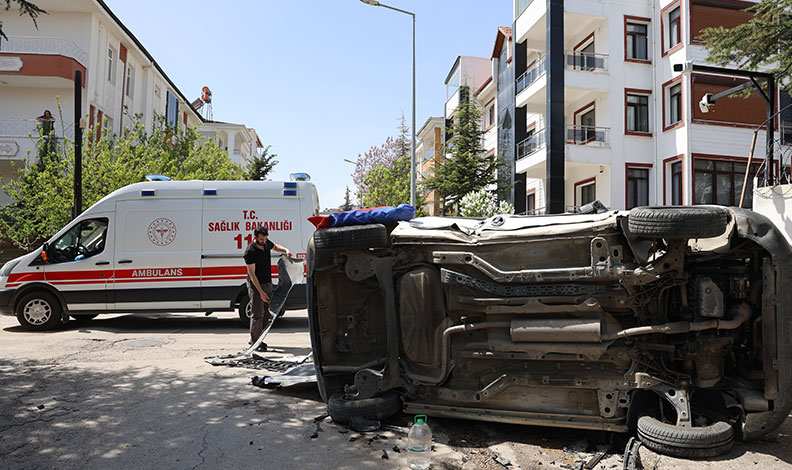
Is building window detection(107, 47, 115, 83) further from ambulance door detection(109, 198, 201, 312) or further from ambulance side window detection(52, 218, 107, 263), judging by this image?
ambulance door detection(109, 198, 201, 312)

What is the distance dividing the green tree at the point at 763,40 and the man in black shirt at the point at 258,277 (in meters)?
11.5

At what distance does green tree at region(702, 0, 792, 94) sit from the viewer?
11891 millimetres

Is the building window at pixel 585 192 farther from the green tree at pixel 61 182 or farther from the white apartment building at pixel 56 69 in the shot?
the white apartment building at pixel 56 69

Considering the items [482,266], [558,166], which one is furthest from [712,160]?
[482,266]

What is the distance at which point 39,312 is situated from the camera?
33.2ft

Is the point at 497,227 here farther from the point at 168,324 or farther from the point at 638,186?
the point at 638,186

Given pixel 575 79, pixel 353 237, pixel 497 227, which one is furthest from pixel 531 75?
pixel 353 237

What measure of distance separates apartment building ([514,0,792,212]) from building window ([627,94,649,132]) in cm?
4

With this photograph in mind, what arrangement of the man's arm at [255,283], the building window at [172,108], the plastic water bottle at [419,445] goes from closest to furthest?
1. the plastic water bottle at [419,445]
2. the man's arm at [255,283]
3. the building window at [172,108]

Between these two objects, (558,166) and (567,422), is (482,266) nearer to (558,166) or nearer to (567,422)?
(567,422)

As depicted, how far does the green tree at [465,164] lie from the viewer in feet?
82.2

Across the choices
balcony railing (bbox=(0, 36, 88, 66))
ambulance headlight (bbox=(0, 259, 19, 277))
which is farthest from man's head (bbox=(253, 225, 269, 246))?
balcony railing (bbox=(0, 36, 88, 66))

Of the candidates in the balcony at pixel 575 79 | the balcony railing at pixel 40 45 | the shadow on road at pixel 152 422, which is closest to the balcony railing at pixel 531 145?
the balcony at pixel 575 79

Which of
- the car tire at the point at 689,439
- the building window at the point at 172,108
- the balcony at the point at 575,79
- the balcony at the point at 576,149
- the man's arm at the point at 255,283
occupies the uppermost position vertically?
the building window at the point at 172,108
